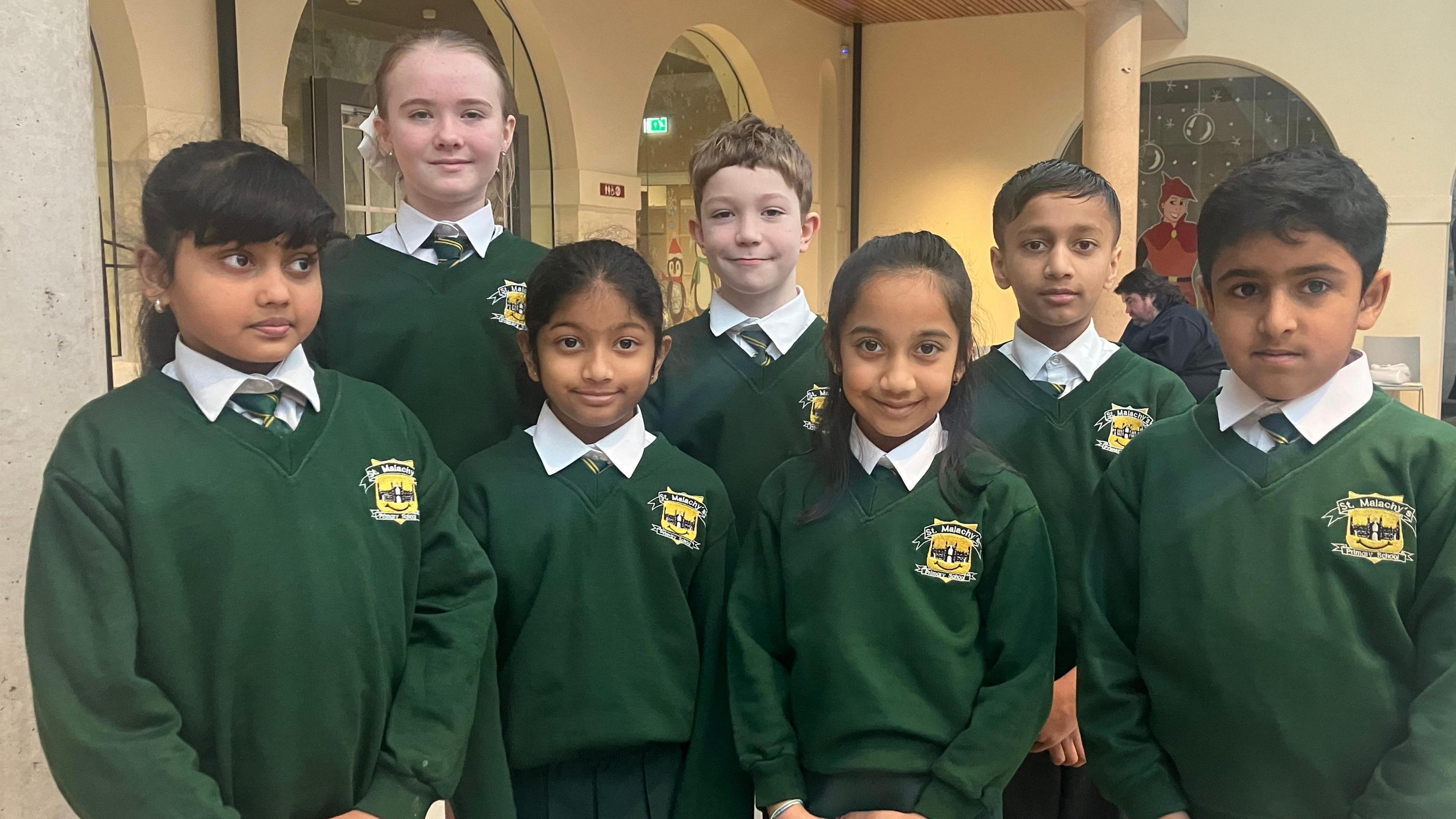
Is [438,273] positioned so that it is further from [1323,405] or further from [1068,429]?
[1323,405]

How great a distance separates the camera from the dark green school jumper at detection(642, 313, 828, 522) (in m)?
2.18

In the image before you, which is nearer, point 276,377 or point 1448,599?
point 1448,599

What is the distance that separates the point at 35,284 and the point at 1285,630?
203 cm

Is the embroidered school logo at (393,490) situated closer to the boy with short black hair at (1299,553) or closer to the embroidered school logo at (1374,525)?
the boy with short black hair at (1299,553)

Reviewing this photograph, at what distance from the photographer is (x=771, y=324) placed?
7.41ft

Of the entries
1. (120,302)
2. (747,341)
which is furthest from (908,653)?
(120,302)

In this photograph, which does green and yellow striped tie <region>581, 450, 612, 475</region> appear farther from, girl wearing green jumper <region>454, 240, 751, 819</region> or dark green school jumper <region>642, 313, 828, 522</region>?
dark green school jumper <region>642, 313, 828, 522</region>

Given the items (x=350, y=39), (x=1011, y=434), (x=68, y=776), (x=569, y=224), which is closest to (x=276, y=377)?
(x=68, y=776)

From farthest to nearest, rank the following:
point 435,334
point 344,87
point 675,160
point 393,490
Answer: point 675,160
point 344,87
point 435,334
point 393,490

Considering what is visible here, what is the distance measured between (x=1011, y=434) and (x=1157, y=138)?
906cm

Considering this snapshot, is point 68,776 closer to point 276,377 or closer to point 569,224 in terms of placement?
point 276,377

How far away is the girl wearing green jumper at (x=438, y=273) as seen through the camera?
79.2 inches

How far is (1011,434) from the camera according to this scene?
2.10 metres

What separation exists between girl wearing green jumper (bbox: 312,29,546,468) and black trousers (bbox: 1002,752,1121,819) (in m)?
1.19
